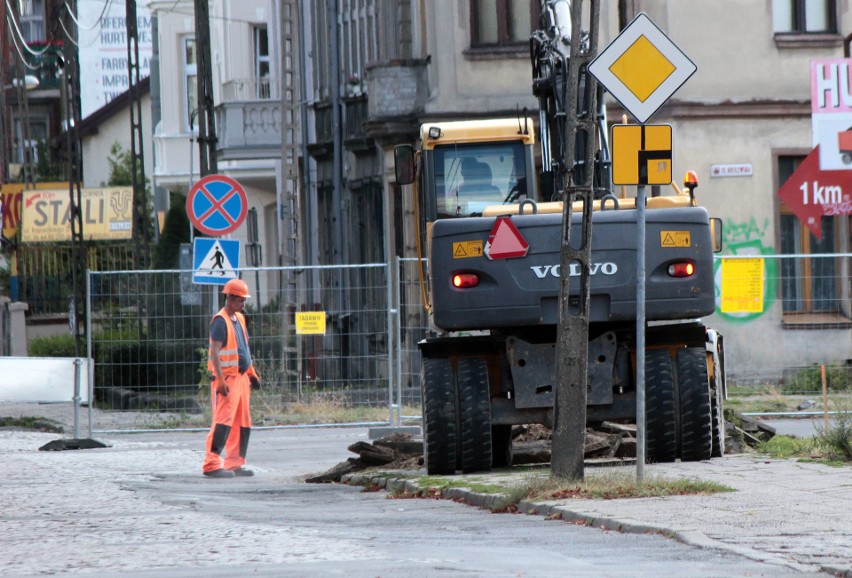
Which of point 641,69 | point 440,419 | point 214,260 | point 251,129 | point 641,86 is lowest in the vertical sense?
point 440,419

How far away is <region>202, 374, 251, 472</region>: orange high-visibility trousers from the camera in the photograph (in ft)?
50.9

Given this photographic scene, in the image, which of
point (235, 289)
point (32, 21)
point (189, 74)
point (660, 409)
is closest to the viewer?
point (660, 409)

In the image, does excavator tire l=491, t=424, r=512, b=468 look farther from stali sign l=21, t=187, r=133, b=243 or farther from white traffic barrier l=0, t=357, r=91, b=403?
stali sign l=21, t=187, r=133, b=243

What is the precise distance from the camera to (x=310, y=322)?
21500 mm

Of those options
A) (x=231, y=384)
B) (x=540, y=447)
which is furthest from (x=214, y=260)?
(x=540, y=447)

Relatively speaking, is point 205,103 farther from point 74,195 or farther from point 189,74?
point 189,74

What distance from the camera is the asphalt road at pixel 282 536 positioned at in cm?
814

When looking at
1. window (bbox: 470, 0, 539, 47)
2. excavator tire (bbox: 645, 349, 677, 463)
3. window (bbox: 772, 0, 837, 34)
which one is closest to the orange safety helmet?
excavator tire (bbox: 645, 349, 677, 463)

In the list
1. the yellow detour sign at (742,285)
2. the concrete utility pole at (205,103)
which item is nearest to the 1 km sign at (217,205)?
the concrete utility pole at (205,103)

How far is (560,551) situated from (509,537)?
803 millimetres

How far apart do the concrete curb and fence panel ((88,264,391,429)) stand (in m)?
7.73

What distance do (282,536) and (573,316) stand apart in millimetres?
3029

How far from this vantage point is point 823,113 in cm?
2591

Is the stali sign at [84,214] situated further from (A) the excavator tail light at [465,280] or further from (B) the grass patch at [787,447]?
(A) the excavator tail light at [465,280]
